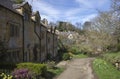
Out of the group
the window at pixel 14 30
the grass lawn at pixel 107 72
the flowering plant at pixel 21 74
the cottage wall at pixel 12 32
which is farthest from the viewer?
the grass lawn at pixel 107 72

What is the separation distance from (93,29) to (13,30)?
47.7 metres

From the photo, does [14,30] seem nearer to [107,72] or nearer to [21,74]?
[21,74]

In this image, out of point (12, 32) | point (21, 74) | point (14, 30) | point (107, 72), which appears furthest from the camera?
point (107, 72)

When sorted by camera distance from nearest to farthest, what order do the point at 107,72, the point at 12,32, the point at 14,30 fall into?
the point at 12,32 < the point at 14,30 < the point at 107,72

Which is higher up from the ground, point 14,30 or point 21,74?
→ point 14,30

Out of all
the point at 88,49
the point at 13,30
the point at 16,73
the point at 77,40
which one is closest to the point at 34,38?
the point at 13,30

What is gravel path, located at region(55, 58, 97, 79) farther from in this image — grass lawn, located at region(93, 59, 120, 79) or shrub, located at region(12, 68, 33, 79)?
shrub, located at region(12, 68, 33, 79)

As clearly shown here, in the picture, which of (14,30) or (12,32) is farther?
(14,30)

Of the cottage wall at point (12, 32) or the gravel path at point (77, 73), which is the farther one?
the gravel path at point (77, 73)

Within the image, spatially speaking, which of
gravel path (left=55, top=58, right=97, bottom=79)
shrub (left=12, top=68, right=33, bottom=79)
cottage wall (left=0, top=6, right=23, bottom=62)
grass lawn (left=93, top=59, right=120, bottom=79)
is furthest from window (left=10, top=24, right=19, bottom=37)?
grass lawn (left=93, top=59, right=120, bottom=79)

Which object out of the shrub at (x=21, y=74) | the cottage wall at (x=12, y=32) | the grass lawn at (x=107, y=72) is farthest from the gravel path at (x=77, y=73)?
the shrub at (x=21, y=74)

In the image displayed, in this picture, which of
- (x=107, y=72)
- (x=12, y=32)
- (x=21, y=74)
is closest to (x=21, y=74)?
(x=21, y=74)

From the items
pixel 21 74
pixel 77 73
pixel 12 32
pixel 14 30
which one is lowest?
pixel 77 73

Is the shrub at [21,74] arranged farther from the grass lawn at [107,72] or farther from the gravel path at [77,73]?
the grass lawn at [107,72]
